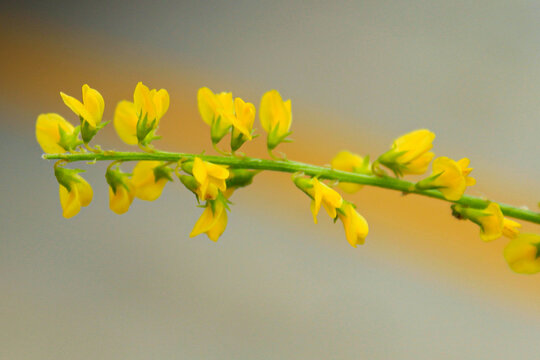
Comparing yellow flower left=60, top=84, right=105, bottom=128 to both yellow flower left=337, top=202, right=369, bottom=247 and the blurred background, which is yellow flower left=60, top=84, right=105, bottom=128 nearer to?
yellow flower left=337, top=202, right=369, bottom=247

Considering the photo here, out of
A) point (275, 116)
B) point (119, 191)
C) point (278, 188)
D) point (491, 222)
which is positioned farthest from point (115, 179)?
point (278, 188)

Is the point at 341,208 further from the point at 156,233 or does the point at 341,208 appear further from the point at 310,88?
the point at 310,88

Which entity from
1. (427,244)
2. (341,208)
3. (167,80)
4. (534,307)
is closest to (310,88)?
(167,80)

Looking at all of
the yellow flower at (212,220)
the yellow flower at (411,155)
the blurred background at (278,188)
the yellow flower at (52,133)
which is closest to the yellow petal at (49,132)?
the yellow flower at (52,133)

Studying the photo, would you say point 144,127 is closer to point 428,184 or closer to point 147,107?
point 147,107

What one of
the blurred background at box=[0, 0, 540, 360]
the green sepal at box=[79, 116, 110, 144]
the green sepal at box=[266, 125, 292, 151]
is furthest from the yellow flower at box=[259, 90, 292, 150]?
the blurred background at box=[0, 0, 540, 360]

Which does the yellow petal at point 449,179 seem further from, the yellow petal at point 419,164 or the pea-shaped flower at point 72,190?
the pea-shaped flower at point 72,190
